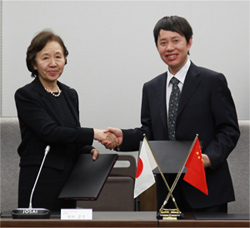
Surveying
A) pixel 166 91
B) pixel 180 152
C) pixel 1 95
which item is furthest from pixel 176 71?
pixel 1 95

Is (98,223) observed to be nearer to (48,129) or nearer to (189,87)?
(48,129)

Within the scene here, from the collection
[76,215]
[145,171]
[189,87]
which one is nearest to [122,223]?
[76,215]

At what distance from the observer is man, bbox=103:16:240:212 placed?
7.93 ft

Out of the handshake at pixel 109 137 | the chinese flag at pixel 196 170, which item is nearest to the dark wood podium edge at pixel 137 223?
the chinese flag at pixel 196 170

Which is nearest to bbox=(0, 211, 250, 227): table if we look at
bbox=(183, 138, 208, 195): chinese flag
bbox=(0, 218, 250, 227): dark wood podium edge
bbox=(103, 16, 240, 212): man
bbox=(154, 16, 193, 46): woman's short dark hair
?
bbox=(0, 218, 250, 227): dark wood podium edge

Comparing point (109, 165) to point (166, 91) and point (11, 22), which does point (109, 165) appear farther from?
point (11, 22)

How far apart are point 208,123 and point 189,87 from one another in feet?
0.62

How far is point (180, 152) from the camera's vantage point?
229 centimetres

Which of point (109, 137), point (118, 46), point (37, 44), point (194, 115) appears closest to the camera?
point (194, 115)

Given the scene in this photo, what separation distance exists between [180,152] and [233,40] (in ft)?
5.42

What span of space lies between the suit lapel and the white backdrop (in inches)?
44.0

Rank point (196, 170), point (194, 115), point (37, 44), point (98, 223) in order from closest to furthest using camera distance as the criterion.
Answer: point (98, 223)
point (196, 170)
point (194, 115)
point (37, 44)

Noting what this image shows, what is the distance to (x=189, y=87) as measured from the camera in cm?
252

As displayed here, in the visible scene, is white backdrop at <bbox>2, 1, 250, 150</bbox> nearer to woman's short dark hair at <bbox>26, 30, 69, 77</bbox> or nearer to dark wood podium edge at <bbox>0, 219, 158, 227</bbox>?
woman's short dark hair at <bbox>26, 30, 69, 77</bbox>
